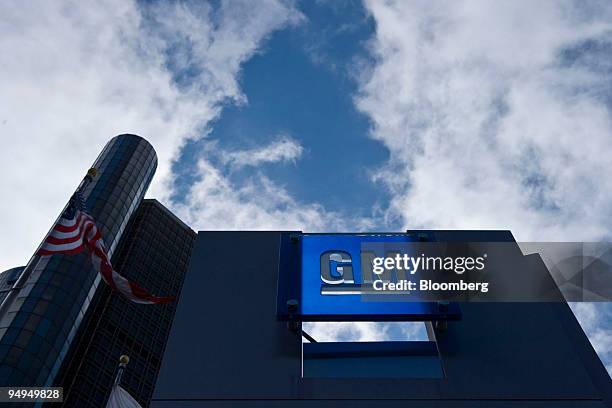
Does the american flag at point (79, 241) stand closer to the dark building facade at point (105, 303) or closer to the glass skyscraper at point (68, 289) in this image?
the glass skyscraper at point (68, 289)

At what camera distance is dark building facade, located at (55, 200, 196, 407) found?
8125cm

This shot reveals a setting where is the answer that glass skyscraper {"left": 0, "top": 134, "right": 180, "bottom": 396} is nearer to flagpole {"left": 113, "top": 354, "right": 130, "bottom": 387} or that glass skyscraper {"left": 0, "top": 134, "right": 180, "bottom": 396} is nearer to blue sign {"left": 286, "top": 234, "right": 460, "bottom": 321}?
flagpole {"left": 113, "top": 354, "right": 130, "bottom": 387}

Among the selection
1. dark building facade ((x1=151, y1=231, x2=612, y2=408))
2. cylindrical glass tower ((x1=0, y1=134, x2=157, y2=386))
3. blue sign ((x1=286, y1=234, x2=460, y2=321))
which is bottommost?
dark building facade ((x1=151, y1=231, x2=612, y2=408))

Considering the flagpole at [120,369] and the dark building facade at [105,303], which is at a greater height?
the dark building facade at [105,303]

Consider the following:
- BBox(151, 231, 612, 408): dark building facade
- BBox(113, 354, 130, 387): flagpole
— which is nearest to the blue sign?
BBox(151, 231, 612, 408): dark building facade

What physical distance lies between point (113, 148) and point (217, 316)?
103335 mm

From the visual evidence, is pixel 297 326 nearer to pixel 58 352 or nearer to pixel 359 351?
pixel 359 351

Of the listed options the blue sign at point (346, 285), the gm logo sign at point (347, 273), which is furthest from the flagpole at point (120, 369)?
the gm logo sign at point (347, 273)

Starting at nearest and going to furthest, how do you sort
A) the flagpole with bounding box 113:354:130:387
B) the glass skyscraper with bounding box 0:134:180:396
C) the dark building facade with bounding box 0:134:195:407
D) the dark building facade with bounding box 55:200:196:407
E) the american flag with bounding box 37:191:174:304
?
the american flag with bounding box 37:191:174:304
the flagpole with bounding box 113:354:130:387
the glass skyscraper with bounding box 0:134:180:396
the dark building facade with bounding box 0:134:195:407
the dark building facade with bounding box 55:200:196:407

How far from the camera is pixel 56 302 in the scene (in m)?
75.7

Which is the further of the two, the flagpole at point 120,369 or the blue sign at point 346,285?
the flagpole at point 120,369

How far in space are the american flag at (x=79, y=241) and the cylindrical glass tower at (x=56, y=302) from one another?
37.9 m

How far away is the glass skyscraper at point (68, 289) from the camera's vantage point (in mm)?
68156

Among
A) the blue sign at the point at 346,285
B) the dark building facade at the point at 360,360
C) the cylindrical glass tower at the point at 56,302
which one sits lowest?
the dark building facade at the point at 360,360
